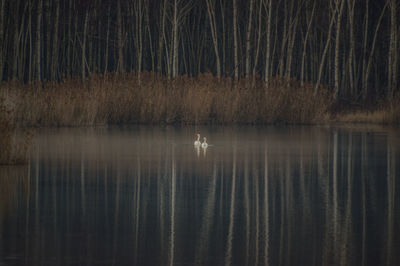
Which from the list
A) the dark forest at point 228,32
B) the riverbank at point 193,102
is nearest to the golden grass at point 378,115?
the riverbank at point 193,102

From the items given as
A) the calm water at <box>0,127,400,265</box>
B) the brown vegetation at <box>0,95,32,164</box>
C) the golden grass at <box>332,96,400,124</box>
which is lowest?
the calm water at <box>0,127,400,265</box>

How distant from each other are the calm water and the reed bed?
10.3m

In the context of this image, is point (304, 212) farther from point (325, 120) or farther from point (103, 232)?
point (325, 120)

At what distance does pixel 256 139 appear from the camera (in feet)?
80.4

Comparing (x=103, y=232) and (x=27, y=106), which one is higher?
(x=27, y=106)

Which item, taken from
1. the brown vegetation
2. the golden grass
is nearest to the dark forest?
the golden grass

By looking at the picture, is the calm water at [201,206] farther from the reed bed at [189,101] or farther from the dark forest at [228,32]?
the dark forest at [228,32]

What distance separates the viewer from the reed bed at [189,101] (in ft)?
104

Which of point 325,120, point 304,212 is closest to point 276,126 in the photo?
point 325,120

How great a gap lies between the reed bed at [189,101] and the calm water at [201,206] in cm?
1031

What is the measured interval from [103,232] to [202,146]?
472 inches

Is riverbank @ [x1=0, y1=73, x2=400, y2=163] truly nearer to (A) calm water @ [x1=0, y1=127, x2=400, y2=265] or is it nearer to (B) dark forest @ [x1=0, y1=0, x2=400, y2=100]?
(A) calm water @ [x1=0, y1=127, x2=400, y2=265]

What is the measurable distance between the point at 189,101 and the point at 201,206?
2152cm

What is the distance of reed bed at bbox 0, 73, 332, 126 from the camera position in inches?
1249
